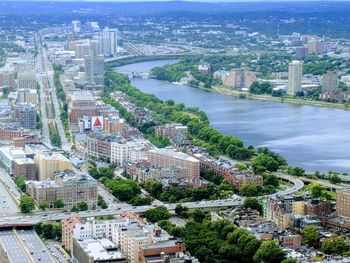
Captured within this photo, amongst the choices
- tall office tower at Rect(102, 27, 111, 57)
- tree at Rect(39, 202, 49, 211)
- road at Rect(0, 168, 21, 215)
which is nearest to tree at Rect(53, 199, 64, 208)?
tree at Rect(39, 202, 49, 211)

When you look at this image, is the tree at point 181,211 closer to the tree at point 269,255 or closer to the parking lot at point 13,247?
the parking lot at point 13,247

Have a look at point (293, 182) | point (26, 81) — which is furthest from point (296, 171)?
point (26, 81)

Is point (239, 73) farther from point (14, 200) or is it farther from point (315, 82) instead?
point (14, 200)

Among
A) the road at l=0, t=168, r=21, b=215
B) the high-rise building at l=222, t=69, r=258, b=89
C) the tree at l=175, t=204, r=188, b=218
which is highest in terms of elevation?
the tree at l=175, t=204, r=188, b=218

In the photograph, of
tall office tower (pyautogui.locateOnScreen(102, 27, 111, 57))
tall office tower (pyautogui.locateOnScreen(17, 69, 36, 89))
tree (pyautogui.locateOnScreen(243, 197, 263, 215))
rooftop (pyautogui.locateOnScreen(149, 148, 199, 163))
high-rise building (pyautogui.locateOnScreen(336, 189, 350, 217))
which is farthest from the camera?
tall office tower (pyautogui.locateOnScreen(102, 27, 111, 57))

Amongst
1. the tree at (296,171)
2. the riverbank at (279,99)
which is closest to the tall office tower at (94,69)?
the riverbank at (279,99)

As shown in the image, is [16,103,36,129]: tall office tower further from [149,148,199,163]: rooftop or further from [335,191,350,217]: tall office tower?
[335,191,350,217]: tall office tower
